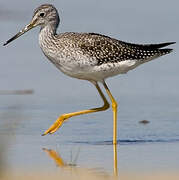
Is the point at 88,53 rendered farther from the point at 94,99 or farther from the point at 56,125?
the point at 94,99

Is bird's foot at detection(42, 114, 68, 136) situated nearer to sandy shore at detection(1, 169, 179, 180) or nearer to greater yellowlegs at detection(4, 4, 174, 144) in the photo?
greater yellowlegs at detection(4, 4, 174, 144)

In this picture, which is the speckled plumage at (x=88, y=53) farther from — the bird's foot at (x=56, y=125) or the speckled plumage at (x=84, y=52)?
the bird's foot at (x=56, y=125)

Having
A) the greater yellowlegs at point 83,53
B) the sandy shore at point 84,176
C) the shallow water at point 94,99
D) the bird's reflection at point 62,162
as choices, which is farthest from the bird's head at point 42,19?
the sandy shore at point 84,176

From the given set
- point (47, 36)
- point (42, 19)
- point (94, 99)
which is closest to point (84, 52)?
point (47, 36)

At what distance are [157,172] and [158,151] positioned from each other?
145cm

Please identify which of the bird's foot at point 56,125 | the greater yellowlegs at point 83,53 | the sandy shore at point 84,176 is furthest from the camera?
the greater yellowlegs at point 83,53

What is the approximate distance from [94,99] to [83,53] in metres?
2.38

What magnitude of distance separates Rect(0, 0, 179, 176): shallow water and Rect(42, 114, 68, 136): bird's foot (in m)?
0.11

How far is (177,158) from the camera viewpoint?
9.91 metres

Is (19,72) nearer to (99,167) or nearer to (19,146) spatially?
(19,146)

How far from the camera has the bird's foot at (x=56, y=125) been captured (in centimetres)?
1142

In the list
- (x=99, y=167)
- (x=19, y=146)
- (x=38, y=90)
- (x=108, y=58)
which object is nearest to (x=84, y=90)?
(x=38, y=90)

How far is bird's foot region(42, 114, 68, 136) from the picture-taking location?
11.4m

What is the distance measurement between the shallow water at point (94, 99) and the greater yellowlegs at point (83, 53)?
0.50m
